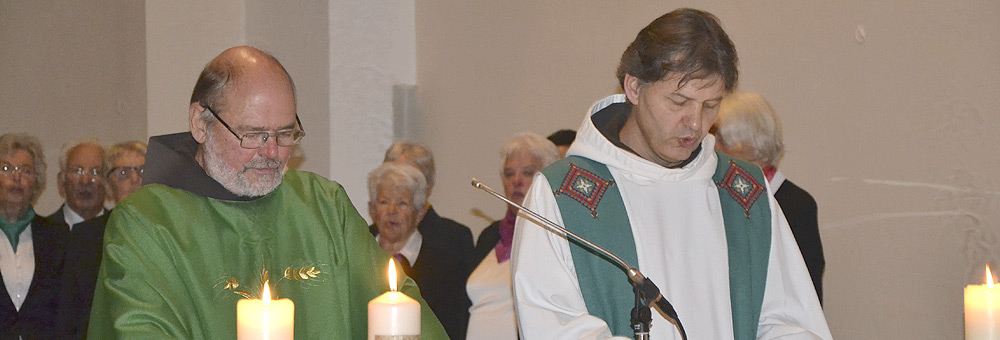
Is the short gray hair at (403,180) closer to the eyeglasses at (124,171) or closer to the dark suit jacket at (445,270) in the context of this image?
the dark suit jacket at (445,270)

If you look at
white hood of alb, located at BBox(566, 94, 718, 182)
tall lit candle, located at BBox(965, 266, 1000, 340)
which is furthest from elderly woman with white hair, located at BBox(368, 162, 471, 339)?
tall lit candle, located at BBox(965, 266, 1000, 340)

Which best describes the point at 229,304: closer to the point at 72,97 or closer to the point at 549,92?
the point at 549,92

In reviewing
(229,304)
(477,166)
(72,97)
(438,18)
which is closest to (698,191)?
(229,304)

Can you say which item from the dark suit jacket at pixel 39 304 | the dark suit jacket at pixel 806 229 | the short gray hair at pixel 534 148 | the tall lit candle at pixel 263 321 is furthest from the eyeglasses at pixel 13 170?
the tall lit candle at pixel 263 321

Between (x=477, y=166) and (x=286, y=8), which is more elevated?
(x=286, y=8)

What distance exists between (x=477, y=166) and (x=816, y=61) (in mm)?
3492

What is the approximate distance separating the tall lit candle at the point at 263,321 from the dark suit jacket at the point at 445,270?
3.50 m

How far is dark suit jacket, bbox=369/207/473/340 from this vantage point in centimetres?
598

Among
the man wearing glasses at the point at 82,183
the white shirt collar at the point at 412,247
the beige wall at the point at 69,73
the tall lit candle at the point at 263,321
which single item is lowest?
the white shirt collar at the point at 412,247

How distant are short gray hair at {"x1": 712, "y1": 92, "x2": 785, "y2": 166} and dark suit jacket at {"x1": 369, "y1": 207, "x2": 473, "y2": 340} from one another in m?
1.61

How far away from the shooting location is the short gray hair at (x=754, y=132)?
5289 millimetres

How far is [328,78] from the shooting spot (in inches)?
353

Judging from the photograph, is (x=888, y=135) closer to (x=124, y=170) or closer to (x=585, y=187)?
(x=585, y=187)

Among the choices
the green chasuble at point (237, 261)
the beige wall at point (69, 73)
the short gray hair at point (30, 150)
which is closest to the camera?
the green chasuble at point (237, 261)
